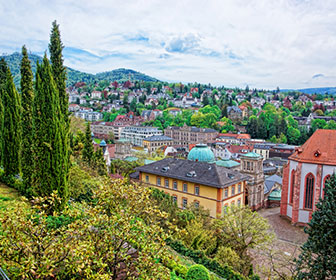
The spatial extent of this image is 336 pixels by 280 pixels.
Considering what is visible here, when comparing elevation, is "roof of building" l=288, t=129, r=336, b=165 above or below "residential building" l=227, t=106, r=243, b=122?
below

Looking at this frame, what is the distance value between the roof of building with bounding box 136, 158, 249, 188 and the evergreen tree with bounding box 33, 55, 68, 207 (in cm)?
1722

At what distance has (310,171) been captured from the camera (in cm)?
3225

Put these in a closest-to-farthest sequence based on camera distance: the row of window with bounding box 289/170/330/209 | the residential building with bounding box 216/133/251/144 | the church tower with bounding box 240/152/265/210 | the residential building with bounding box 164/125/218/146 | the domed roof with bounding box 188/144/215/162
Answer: the row of window with bounding box 289/170/330/209, the church tower with bounding box 240/152/265/210, the domed roof with bounding box 188/144/215/162, the residential building with bounding box 216/133/251/144, the residential building with bounding box 164/125/218/146

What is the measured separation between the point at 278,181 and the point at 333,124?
77117 mm

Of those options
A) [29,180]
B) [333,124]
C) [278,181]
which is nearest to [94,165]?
[29,180]

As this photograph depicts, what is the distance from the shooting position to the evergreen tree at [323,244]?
50.0ft

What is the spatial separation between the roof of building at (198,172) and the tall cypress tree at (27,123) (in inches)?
690

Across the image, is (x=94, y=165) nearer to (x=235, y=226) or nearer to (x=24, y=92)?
(x=24, y=92)

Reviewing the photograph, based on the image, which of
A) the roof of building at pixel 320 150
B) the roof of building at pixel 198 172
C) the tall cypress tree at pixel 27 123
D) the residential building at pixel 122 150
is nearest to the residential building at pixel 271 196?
the roof of building at pixel 320 150

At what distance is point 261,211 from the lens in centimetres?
3994

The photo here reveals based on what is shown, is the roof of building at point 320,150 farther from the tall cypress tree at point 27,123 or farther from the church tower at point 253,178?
the tall cypress tree at point 27,123

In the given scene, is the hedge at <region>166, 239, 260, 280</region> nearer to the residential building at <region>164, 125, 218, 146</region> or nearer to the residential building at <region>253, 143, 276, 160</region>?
the residential building at <region>253, 143, 276, 160</region>

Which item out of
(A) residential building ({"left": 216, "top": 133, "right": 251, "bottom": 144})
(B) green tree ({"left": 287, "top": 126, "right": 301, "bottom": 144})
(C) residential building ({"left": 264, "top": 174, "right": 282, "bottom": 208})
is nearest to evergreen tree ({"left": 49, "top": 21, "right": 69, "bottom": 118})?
(C) residential building ({"left": 264, "top": 174, "right": 282, "bottom": 208})

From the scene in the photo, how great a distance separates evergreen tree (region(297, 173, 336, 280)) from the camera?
15250mm
